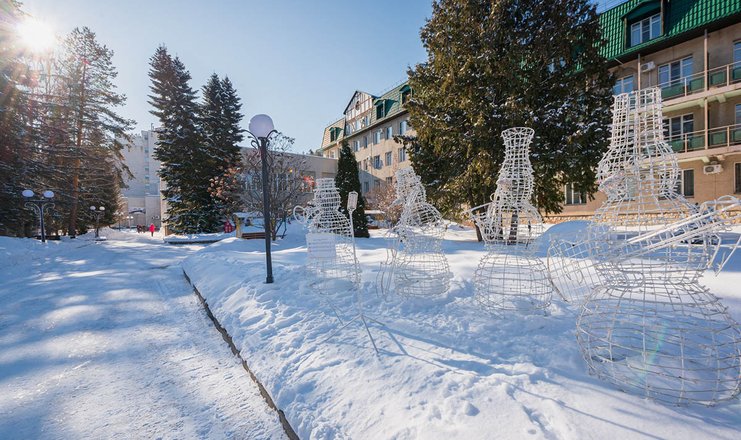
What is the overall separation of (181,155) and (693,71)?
3128 centimetres

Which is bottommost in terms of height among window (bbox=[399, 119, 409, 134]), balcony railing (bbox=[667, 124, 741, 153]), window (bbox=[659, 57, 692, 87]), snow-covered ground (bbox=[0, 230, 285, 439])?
snow-covered ground (bbox=[0, 230, 285, 439])

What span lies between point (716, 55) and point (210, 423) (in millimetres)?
22156

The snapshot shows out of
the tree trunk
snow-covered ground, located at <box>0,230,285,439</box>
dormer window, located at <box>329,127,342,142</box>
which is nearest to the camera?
snow-covered ground, located at <box>0,230,285,439</box>

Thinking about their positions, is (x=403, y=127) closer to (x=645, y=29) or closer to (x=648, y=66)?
(x=645, y=29)

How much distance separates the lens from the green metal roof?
520 inches

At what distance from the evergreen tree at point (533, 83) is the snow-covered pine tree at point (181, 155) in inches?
822

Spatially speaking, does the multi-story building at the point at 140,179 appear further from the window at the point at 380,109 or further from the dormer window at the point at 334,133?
the window at the point at 380,109

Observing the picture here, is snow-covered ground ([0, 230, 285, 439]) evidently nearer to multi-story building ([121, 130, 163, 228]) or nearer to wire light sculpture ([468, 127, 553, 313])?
wire light sculpture ([468, 127, 553, 313])

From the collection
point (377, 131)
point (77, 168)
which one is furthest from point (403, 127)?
point (77, 168)

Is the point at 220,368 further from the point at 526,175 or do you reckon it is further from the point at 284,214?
the point at 284,214

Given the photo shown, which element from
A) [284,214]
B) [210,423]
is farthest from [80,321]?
[284,214]

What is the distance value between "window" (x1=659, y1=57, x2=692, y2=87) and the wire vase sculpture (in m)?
19.2

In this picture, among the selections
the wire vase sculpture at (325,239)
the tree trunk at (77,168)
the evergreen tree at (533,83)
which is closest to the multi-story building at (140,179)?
the tree trunk at (77,168)

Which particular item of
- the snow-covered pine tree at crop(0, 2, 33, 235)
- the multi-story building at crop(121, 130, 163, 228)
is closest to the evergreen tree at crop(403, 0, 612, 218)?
the snow-covered pine tree at crop(0, 2, 33, 235)
